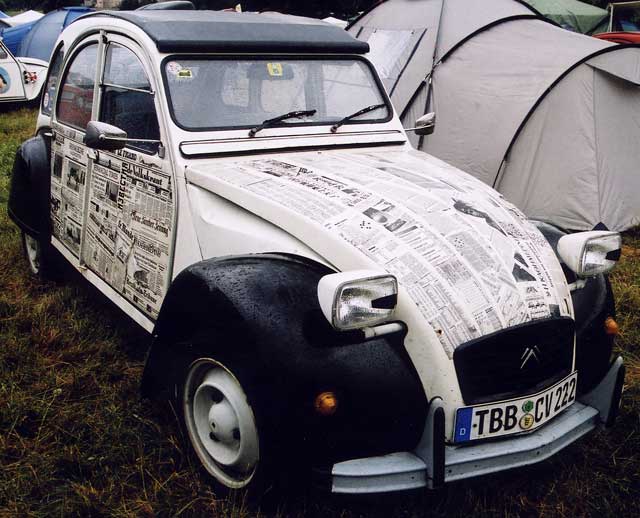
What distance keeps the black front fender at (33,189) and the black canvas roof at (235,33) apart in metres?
0.98

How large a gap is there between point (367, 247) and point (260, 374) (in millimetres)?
618

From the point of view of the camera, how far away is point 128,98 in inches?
142

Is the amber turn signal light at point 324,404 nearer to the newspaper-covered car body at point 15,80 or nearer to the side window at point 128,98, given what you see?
the side window at point 128,98

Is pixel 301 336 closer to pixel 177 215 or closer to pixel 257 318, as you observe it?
pixel 257 318

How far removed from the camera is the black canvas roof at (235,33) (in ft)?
11.1

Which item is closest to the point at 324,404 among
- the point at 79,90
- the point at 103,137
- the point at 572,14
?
the point at 103,137

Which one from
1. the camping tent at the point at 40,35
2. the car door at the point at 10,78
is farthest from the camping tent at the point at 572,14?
the car door at the point at 10,78

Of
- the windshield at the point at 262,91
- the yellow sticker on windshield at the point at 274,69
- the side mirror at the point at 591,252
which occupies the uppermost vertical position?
the yellow sticker on windshield at the point at 274,69

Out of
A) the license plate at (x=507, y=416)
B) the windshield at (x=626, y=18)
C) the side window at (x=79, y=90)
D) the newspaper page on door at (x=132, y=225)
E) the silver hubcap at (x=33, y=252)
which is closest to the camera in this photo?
the license plate at (x=507, y=416)

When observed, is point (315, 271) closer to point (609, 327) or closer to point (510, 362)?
point (510, 362)

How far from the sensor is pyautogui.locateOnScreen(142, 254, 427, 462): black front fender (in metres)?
2.20

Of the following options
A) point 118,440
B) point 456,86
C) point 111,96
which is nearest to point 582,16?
point 456,86

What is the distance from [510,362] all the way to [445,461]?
0.41 metres

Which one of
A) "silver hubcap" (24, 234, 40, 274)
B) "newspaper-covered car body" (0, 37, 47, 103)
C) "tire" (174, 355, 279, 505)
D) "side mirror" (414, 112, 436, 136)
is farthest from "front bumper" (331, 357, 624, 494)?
"newspaper-covered car body" (0, 37, 47, 103)
